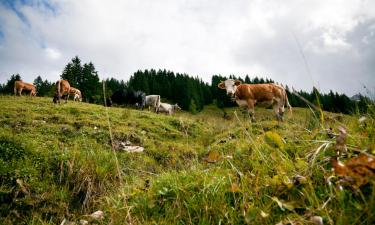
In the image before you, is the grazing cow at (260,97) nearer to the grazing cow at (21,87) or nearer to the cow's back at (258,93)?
the cow's back at (258,93)

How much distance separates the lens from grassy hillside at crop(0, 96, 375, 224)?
1.80 metres

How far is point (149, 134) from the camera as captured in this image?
11.4 m

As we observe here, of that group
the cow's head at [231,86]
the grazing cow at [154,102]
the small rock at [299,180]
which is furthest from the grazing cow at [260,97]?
the grazing cow at [154,102]

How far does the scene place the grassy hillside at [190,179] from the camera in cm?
180

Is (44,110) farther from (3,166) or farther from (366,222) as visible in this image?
(366,222)

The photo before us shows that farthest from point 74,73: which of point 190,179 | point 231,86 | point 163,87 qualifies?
point 190,179

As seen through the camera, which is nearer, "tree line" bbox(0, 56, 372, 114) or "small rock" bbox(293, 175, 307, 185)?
"small rock" bbox(293, 175, 307, 185)

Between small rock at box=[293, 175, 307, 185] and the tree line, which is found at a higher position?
the tree line

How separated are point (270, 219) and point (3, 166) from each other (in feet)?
15.7

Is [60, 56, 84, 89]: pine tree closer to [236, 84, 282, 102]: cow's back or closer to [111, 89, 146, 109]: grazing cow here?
[111, 89, 146, 109]: grazing cow

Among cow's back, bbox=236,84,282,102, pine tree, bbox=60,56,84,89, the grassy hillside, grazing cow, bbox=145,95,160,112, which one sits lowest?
the grassy hillside

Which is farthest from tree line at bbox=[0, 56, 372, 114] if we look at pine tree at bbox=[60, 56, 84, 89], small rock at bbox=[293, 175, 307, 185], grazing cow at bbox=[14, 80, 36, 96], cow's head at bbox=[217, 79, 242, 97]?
small rock at bbox=[293, 175, 307, 185]

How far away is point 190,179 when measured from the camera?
2705mm

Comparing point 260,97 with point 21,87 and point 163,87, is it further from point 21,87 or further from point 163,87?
point 163,87
